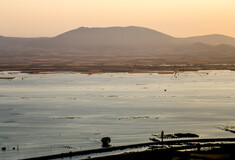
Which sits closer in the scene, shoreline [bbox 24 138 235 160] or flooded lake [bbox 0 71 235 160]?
shoreline [bbox 24 138 235 160]

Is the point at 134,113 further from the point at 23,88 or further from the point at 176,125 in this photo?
the point at 23,88

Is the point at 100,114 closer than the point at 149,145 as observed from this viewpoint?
No

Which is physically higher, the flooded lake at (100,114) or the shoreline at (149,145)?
the flooded lake at (100,114)

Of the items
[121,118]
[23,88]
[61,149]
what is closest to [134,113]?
[121,118]

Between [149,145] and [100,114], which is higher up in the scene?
[100,114]

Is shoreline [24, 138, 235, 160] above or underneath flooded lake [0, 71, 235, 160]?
underneath

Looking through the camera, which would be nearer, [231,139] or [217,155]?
[217,155]

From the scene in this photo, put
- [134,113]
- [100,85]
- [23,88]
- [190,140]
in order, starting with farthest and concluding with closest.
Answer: [100,85], [23,88], [134,113], [190,140]

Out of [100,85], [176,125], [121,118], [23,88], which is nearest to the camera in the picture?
[176,125]
